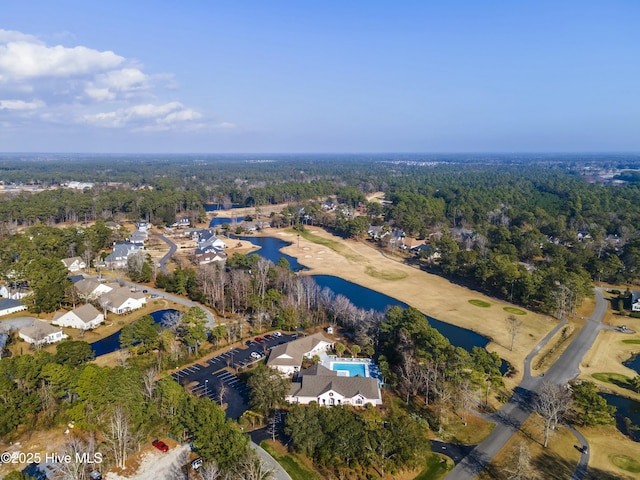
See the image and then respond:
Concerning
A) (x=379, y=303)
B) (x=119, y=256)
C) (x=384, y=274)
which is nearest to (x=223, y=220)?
(x=119, y=256)

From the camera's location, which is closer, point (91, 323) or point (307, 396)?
point (307, 396)

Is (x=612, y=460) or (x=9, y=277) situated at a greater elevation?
(x=9, y=277)

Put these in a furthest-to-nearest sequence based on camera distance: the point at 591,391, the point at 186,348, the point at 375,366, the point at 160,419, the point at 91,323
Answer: the point at 91,323, the point at 186,348, the point at 375,366, the point at 591,391, the point at 160,419

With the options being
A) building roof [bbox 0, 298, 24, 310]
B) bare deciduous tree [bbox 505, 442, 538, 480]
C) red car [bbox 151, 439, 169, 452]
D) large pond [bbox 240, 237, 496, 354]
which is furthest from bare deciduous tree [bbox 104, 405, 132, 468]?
building roof [bbox 0, 298, 24, 310]

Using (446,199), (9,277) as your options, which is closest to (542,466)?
(9,277)

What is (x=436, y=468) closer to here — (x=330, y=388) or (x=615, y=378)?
(x=330, y=388)

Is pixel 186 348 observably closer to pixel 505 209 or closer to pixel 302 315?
pixel 302 315

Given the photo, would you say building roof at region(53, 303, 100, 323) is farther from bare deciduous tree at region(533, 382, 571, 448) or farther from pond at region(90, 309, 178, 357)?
bare deciduous tree at region(533, 382, 571, 448)
